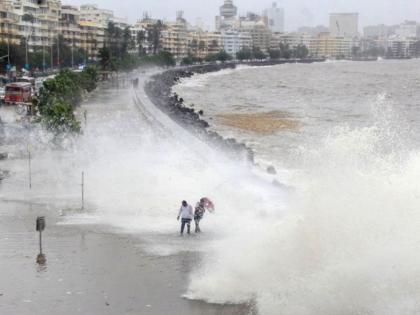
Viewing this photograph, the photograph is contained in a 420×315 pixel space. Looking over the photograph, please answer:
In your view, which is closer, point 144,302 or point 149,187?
point 144,302

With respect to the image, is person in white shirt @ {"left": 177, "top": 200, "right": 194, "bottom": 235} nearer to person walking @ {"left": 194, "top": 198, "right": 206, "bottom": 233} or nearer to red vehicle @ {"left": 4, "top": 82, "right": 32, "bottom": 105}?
person walking @ {"left": 194, "top": 198, "right": 206, "bottom": 233}

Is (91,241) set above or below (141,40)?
below

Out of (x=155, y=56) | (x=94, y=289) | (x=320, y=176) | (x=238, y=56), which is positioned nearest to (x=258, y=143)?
(x=320, y=176)

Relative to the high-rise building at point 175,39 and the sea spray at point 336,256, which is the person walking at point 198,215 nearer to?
the sea spray at point 336,256

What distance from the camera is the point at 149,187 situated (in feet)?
68.9

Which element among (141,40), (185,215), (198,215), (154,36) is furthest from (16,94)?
(154,36)

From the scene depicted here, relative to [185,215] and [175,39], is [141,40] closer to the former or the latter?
[175,39]

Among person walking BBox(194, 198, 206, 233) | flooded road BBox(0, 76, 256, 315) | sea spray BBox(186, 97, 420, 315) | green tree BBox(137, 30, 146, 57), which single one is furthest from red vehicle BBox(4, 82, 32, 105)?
green tree BBox(137, 30, 146, 57)

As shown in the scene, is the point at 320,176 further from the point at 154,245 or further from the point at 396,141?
the point at 396,141

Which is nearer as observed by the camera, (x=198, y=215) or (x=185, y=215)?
(x=185, y=215)

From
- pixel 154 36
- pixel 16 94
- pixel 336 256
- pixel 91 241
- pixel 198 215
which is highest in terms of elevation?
pixel 154 36

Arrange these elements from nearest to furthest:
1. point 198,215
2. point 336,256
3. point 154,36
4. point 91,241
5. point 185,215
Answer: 1. point 336,256
2. point 91,241
3. point 185,215
4. point 198,215
5. point 154,36

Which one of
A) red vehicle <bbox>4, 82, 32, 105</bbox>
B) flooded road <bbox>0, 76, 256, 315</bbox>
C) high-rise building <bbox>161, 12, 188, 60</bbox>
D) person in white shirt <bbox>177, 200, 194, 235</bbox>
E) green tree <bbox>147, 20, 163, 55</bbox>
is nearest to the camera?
flooded road <bbox>0, 76, 256, 315</bbox>

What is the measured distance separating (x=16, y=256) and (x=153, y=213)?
15.2ft
